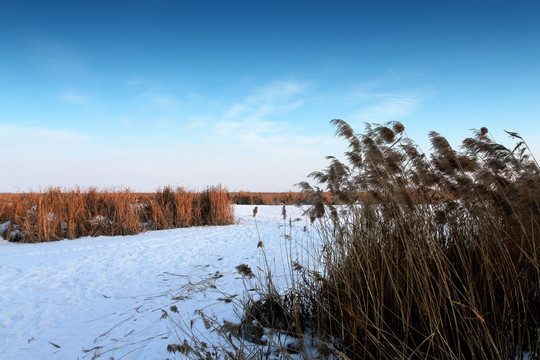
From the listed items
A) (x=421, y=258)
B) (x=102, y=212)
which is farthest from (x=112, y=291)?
(x=102, y=212)

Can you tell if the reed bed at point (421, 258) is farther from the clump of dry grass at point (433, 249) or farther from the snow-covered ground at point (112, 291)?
the snow-covered ground at point (112, 291)

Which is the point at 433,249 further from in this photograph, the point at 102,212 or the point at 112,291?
the point at 102,212

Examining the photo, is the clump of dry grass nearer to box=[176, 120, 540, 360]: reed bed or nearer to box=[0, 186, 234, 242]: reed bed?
box=[176, 120, 540, 360]: reed bed

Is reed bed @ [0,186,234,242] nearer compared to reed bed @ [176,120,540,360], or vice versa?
reed bed @ [176,120,540,360]

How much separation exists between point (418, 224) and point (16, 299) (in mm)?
5034

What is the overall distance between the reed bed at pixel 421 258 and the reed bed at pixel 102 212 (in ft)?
25.4

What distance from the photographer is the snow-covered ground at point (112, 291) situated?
3066mm

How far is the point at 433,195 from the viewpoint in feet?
8.70

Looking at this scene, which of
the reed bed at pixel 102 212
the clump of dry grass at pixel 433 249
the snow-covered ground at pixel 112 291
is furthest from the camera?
the reed bed at pixel 102 212

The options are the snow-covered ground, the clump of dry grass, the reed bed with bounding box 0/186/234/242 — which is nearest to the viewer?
the clump of dry grass

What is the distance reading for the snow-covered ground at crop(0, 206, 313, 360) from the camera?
10.1 ft

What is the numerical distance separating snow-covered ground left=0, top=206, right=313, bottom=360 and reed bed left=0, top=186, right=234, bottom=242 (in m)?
0.72

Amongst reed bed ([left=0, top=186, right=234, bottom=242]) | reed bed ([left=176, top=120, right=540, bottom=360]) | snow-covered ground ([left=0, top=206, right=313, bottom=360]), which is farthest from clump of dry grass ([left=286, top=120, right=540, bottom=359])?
reed bed ([left=0, top=186, right=234, bottom=242])

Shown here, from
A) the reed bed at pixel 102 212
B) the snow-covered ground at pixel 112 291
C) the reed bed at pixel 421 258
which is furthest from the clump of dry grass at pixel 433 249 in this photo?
the reed bed at pixel 102 212
